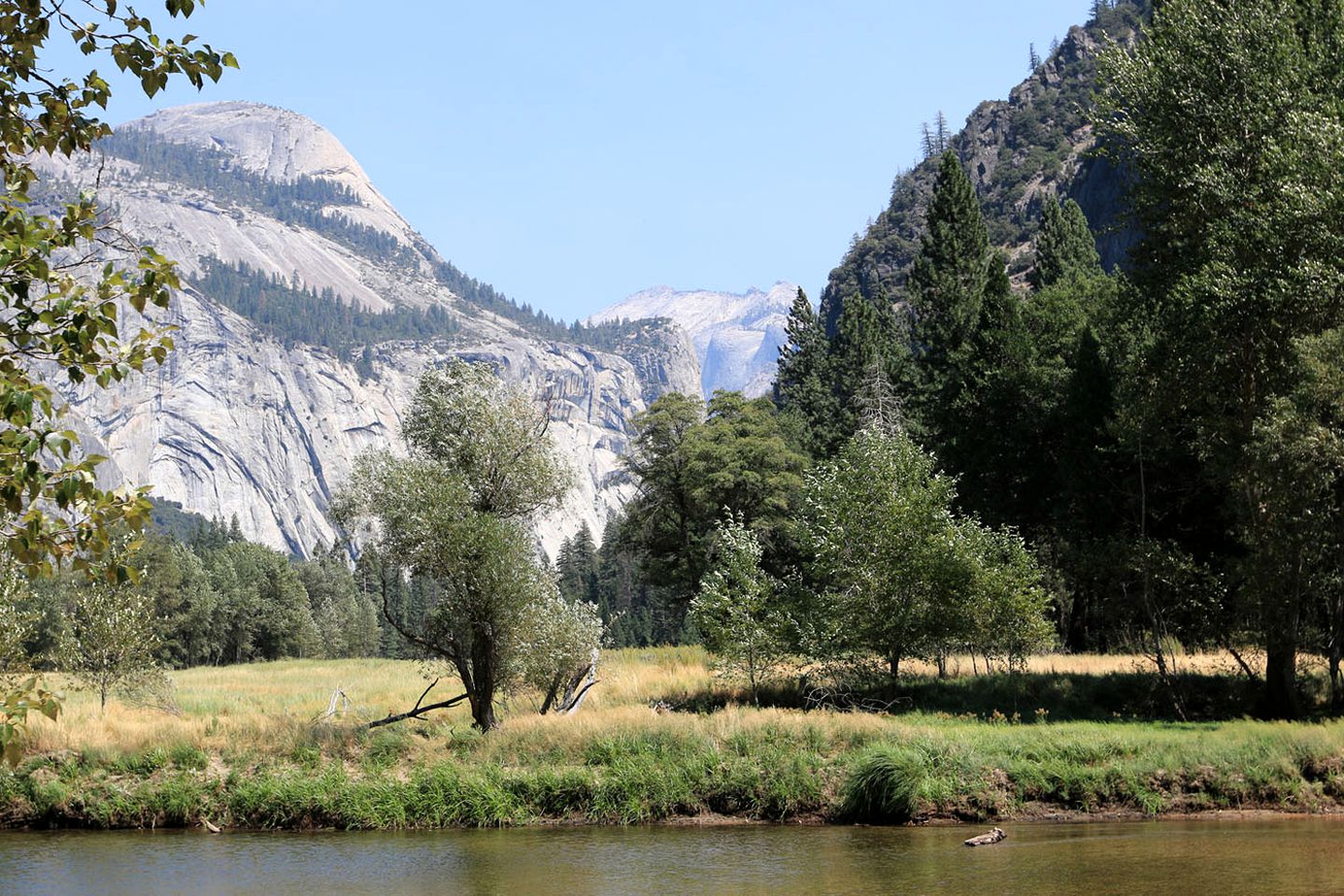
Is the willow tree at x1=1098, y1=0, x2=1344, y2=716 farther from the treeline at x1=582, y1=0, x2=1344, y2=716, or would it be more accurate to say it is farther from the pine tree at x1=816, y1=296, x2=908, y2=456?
the pine tree at x1=816, y1=296, x2=908, y2=456

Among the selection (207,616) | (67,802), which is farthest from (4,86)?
(207,616)

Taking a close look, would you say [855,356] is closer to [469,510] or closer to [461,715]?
[461,715]

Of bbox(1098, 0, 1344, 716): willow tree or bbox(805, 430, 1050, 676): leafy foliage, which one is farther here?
bbox(805, 430, 1050, 676): leafy foliage

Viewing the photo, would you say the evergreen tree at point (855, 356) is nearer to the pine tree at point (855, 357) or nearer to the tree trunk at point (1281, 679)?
the pine tree at point (855, 357)

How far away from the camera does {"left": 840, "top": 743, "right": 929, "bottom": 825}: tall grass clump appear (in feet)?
77.8

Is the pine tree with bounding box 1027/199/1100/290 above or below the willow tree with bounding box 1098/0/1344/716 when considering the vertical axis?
above

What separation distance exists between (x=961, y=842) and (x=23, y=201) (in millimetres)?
A: 19236

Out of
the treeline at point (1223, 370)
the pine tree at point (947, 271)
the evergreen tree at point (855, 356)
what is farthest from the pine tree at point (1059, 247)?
the treeline at point (1223, 370)

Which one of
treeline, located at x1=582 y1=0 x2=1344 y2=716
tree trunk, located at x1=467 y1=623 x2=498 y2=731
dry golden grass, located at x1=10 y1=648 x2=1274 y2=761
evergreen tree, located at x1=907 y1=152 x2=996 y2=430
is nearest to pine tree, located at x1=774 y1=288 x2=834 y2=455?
evergreen tree, located at x1=907 y1=152 x2=996 y2=430

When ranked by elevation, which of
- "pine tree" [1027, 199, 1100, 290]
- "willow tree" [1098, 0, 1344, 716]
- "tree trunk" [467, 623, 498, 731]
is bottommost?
"tree trunk" [467, 623, 498, 731]

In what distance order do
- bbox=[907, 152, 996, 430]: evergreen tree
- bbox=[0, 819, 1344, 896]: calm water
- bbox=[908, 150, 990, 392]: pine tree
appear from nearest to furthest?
1. bbox=[0, 819, 1344, 896]: calm water
2. bbox=[907, 152, 996, 430]: evergreen tree
3. bbox=[908, 150, 990, 392]: pine tree


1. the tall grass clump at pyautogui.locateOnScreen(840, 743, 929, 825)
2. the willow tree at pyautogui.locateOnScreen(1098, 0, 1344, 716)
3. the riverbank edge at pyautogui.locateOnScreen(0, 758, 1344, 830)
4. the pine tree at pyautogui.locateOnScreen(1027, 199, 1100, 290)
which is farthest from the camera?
the pine tree at pyautogui.locateOnScreen(1027, 199, 1100, 290)

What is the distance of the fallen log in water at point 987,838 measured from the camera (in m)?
20.7

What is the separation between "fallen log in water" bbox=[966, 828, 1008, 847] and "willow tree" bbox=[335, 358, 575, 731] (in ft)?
46.9
